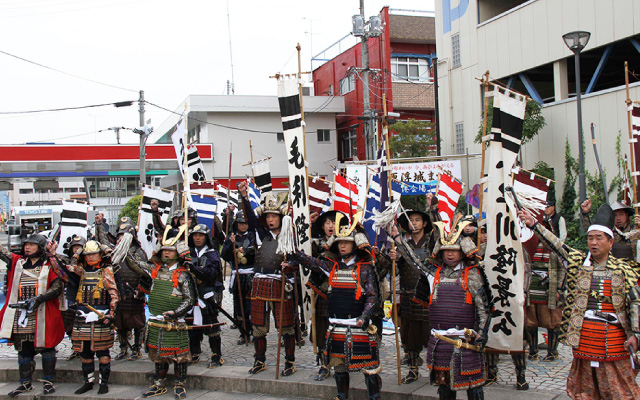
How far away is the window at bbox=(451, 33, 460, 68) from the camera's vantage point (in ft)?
67.9

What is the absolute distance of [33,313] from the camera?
7.41 m

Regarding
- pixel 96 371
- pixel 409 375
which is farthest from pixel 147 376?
pixel 409 375

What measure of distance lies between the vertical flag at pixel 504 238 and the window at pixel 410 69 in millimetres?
23447

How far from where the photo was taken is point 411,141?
22828mm

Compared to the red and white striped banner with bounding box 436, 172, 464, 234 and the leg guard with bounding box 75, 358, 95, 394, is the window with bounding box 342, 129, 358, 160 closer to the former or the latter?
the red and white striped banner with bounding box 436, 172, 464, 234

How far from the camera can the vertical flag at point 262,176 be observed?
9.55m

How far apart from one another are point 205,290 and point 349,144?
24465 millimetres

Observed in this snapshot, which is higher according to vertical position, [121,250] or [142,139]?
[142,139]

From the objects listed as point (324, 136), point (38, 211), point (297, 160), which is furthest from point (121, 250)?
point (38, 211)

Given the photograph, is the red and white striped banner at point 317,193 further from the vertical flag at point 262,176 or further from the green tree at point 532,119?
the green tree at point 532,119

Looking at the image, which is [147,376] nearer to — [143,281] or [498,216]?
[143,281]

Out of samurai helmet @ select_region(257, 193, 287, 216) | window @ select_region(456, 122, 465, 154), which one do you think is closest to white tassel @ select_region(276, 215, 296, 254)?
samurai helmet @ select_region(257, 193, 287, 216)

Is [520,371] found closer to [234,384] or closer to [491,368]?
[491,368]

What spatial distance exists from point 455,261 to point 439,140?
1503 cm
